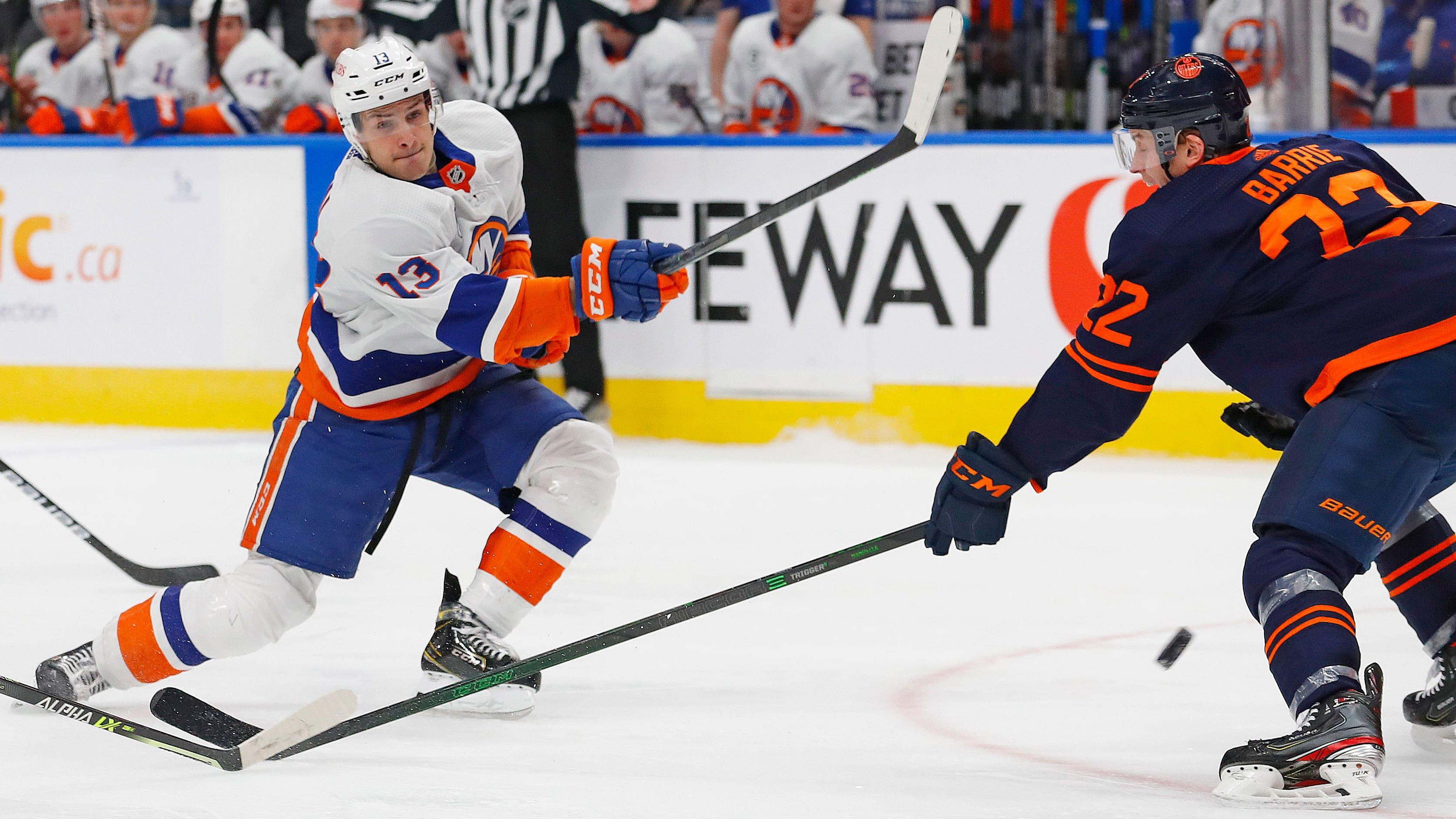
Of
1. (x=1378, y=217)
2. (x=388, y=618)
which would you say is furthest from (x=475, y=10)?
(x=1378, y=217)

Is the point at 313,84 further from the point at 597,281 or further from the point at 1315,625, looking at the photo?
the point at 1315,625

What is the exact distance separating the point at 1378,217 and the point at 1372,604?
1331 mm

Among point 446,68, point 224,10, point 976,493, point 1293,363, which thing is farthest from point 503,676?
point 224,10

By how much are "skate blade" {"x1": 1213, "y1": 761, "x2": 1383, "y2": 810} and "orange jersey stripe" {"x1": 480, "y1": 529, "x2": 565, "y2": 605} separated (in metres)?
1.07

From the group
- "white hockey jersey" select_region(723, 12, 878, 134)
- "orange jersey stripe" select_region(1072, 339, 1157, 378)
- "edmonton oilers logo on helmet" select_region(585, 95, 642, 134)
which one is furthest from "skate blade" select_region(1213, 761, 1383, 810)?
"edmonton oilers logo on helmet" select_region(585, 95, 642, 134)

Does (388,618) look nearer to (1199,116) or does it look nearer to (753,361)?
(1199,116)

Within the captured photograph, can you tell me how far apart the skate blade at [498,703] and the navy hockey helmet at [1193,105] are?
47.7 inches

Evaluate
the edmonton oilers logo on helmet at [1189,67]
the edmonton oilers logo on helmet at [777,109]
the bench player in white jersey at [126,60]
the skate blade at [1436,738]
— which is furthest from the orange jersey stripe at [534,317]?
the bench player in white jersey at [126,60]

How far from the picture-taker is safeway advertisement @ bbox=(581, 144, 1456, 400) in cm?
518

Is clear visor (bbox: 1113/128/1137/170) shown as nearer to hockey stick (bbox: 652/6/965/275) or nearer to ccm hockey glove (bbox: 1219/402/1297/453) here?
hockey stick (bbox: 652/6/965/275)

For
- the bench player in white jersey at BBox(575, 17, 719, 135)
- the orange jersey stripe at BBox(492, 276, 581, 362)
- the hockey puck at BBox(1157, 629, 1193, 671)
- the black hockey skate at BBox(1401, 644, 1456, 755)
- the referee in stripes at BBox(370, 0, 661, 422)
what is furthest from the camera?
the bench player in white jersey at BBox(575, 17, 719, 135)

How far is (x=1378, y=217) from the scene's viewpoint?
2342 mm

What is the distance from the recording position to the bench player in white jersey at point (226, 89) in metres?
5.98

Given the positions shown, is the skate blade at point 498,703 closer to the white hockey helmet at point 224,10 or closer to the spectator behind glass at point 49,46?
the white hockey helmet at point 224,10
